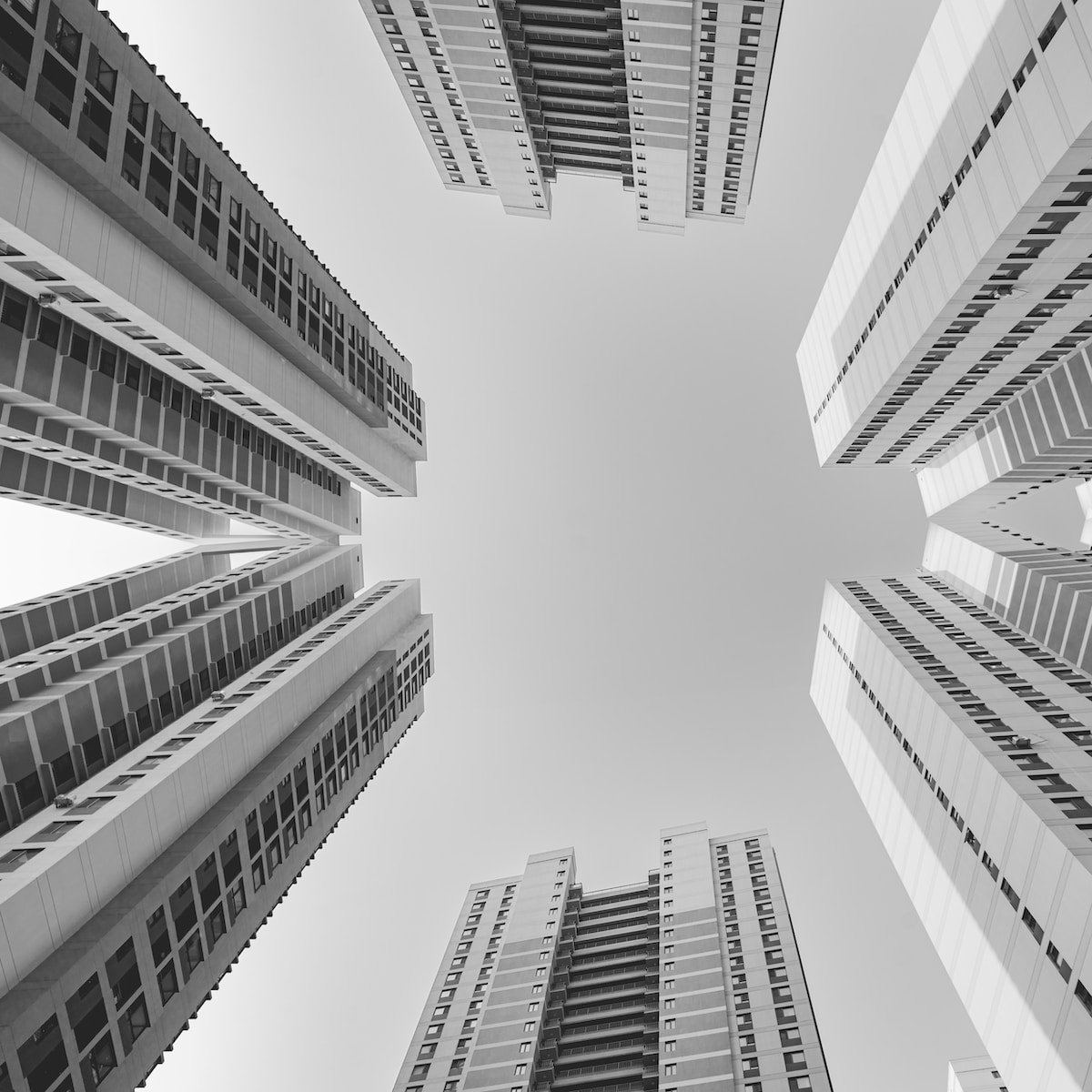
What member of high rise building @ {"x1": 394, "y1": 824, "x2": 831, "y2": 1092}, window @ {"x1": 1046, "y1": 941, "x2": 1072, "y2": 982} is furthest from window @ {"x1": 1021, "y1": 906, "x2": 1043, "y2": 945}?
high rise building @ {"x1": 394, "y1": 824, "x2": 831, "y2": 1092}

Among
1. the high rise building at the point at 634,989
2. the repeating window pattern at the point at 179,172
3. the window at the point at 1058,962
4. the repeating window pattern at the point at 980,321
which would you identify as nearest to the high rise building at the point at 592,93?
the repeating window pattern at the point at 980,321

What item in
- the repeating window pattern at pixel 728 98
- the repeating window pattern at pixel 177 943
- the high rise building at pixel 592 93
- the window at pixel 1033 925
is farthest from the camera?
the high rise building at pixel 592 93

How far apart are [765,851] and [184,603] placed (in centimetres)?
7508

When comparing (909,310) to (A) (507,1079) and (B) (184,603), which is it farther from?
(A) (507,1079)

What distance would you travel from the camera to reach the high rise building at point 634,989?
74875mm

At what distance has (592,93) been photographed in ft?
302

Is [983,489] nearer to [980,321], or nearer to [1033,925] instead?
→ [980,321]

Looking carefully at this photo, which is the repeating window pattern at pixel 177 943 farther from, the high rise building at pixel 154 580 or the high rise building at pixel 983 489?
the high rise building at pixel 983 489

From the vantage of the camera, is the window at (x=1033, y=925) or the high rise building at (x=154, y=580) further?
the window at (x=1033, y=925)

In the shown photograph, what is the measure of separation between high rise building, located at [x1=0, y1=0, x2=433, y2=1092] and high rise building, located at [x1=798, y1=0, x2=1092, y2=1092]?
45.4 meters

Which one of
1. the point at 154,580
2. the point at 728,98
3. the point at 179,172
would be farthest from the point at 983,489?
the point at 154,580

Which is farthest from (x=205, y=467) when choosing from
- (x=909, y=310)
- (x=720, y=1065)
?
(x=720, y=1065)

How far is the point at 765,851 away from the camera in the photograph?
106 metres

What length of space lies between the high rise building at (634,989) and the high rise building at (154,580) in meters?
29.2
